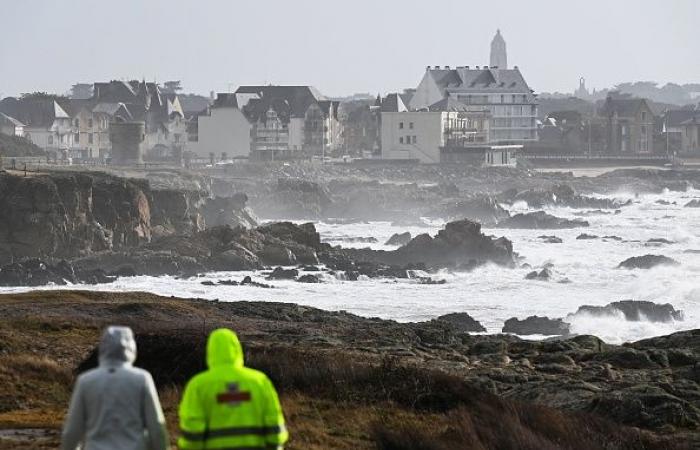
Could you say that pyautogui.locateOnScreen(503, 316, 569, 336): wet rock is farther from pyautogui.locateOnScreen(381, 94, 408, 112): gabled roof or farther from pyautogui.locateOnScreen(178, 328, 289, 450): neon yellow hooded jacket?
pyautogui.locateOnScreen(381, 94, 408, 112): gabled roof

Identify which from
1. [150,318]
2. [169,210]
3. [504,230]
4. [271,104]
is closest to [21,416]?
[150,318]

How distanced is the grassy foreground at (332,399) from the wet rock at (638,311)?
19.2 meters

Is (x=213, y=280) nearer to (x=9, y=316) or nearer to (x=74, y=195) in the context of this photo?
(x=74, y=195)

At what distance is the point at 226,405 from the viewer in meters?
8.48

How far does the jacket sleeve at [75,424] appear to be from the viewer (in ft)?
28.3

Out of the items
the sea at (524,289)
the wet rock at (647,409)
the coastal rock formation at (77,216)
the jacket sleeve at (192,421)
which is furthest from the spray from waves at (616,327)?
the jacket sleeve at (192,421)

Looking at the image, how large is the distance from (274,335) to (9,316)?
5205mm

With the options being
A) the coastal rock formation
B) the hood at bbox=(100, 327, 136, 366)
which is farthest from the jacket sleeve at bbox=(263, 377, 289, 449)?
the coastal rock formation

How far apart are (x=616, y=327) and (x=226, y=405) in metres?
32.8

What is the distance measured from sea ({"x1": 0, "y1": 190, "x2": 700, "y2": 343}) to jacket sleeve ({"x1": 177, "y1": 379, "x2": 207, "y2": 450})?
28.4 meters

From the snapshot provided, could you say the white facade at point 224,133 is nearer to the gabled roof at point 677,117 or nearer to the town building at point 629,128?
the town building at point 629,128

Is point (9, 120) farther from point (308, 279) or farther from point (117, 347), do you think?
point (117, 347)

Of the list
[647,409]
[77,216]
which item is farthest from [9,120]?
[647,409]

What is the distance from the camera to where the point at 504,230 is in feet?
264
